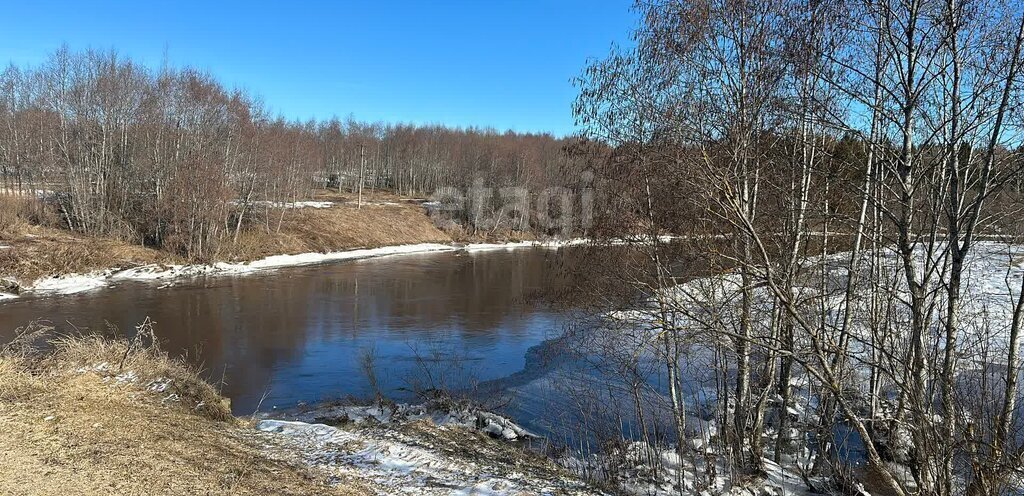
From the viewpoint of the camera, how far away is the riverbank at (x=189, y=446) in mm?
5285

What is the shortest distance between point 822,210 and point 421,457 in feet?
16.9

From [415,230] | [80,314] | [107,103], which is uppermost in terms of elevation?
[107,103]

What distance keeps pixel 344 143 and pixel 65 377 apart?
6929 centimetres

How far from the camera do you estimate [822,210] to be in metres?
5.24

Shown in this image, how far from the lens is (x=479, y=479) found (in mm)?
6312

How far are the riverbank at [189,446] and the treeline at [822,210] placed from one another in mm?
2367

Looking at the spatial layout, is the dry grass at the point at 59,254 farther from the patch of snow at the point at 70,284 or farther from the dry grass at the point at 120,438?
the dry grass at the point at 120,438

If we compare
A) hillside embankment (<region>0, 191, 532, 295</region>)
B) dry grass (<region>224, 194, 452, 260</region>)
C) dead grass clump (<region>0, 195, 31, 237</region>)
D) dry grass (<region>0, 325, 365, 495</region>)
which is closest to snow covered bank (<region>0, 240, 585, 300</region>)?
hillside embankment (<region>0, 191, 532, 295</region>)

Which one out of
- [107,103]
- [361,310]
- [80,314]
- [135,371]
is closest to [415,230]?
[107,103]

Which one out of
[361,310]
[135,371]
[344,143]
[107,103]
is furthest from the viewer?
[344,143]

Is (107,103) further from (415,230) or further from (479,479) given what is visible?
(479,479)

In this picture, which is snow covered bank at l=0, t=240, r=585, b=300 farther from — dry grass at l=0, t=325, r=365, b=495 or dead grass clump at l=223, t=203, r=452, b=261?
dry grass at l=0, t=325, r=365, b=495

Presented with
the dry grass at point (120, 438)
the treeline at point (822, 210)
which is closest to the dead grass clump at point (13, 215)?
the dry grass at point (120, 438)

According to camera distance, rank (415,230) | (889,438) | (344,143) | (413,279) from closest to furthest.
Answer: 1. (889,438)
2. (413,279)
3. (415,230)
4. (344,143)
